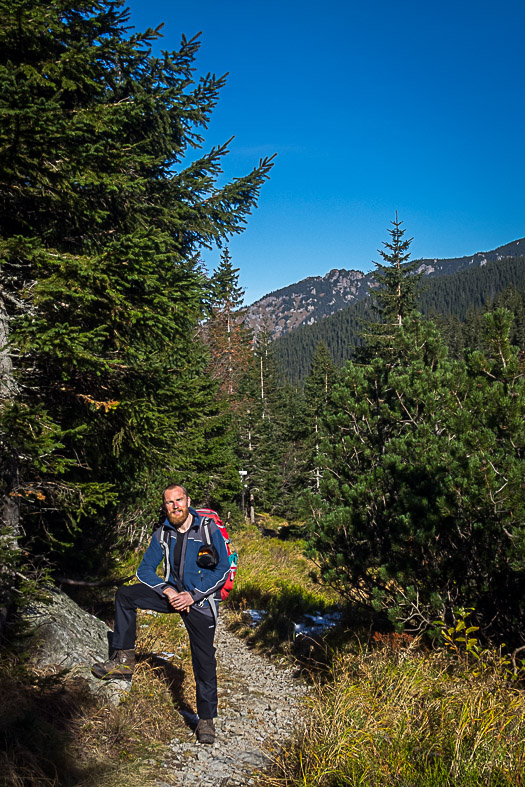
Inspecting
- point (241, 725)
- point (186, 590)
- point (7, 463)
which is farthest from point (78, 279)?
point (241, 725)

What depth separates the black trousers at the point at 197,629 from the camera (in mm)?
3621

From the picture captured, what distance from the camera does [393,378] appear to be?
503 centimetres

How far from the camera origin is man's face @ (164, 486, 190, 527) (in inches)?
144

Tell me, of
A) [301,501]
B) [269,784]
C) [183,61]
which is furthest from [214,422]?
[269,784]

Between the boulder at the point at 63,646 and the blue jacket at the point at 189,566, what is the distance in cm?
82

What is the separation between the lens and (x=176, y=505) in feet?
12.0

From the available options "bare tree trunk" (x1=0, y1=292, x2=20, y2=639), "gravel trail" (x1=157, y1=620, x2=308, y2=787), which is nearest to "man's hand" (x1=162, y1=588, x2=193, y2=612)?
"gravel trail" (x1=157, y1=620, x2=308, y2=787)

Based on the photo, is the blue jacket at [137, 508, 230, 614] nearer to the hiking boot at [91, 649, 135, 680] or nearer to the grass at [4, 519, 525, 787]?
the hiking boot at [91, 649, 135, 680]

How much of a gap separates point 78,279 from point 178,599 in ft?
8.79

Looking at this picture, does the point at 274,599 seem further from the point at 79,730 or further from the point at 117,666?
the point at 79,730

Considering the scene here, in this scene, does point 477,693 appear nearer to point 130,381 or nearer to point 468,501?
point 468,501

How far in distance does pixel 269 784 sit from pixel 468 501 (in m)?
2.45

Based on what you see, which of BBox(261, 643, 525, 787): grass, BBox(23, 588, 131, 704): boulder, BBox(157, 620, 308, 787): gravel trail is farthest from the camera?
BBox(23, 588, 131, 704): boulder

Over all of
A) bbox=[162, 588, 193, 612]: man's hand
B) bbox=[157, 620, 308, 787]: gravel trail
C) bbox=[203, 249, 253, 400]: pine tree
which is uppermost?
bbox=[203, 249, 253, 400]: pine tree
